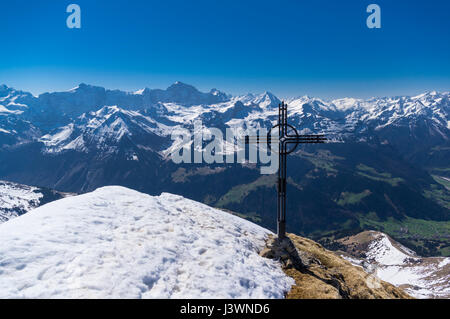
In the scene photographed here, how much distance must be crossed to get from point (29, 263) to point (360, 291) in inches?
883

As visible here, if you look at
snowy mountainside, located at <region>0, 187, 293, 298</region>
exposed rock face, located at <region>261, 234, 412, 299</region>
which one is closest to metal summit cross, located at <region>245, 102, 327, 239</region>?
exposed rock face, located at <region>261, 234, 412, 299</region>

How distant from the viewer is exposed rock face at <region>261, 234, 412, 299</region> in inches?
754

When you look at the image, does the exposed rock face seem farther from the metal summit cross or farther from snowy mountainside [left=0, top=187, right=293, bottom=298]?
the metal summit cross

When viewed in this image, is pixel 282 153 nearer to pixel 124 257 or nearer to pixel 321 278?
pixel 321 278

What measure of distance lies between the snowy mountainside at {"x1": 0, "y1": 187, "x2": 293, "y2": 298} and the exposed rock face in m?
1.09

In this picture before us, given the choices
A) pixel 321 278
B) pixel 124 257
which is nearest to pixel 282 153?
pixel 321 278

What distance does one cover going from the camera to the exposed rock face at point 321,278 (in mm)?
19156

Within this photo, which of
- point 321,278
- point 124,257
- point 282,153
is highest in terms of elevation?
point 282,153

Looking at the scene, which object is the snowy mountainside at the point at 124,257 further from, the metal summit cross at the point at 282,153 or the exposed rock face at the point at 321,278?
the metal summit cross at the point at 282,153

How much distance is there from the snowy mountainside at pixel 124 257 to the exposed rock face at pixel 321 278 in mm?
1085

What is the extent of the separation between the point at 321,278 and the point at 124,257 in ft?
45.9

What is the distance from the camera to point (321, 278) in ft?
70.4
